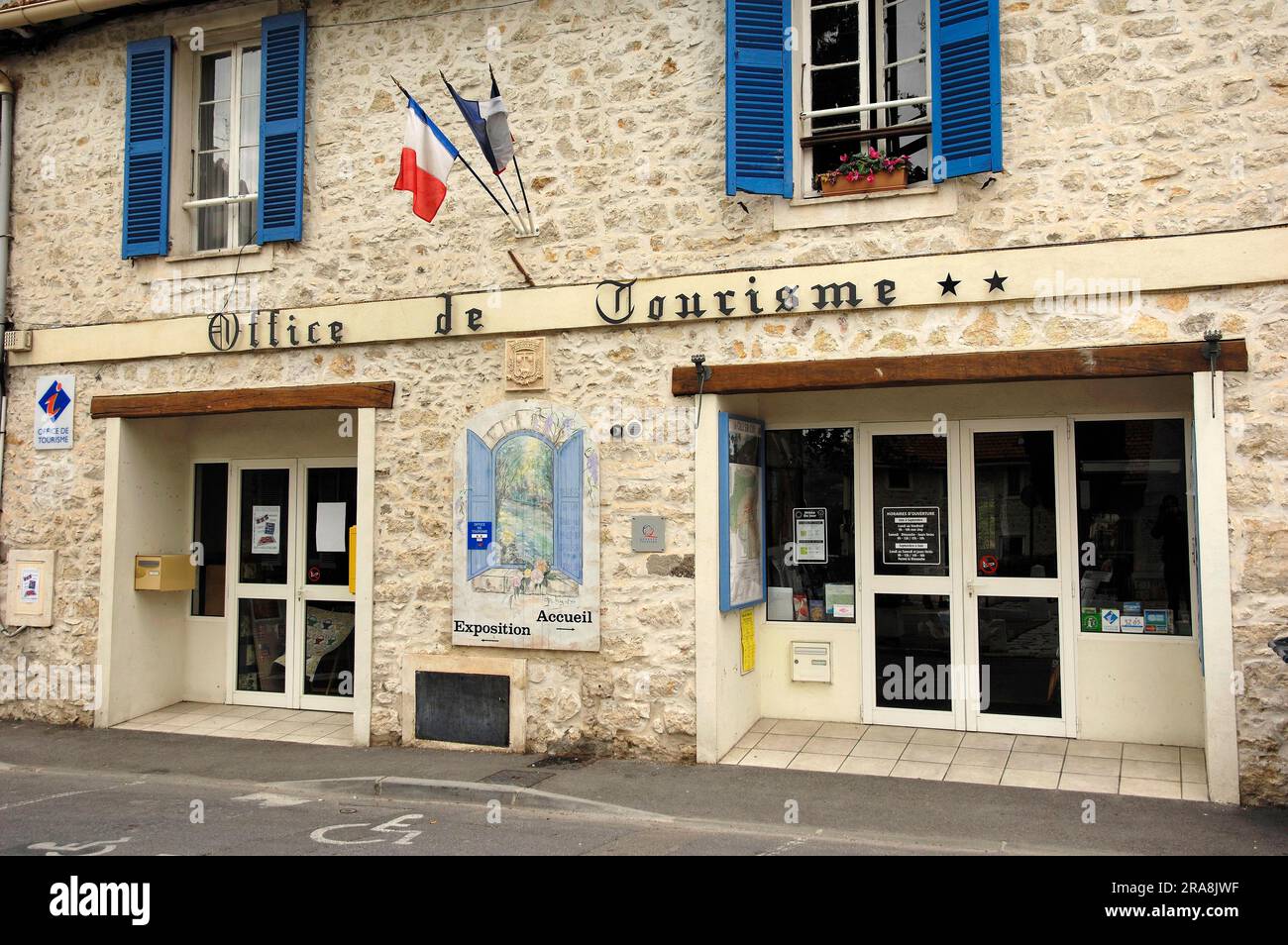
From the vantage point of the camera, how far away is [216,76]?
9195 millimetres

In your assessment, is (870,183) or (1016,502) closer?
(870,183)

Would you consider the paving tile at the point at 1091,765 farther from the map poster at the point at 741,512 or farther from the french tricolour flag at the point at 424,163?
the french tricolour flag at the point at 424,163

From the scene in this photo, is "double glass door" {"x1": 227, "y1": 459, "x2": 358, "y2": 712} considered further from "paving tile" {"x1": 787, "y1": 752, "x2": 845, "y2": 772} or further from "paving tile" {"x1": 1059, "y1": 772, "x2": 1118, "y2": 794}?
"paving tile" {"x1": 1059, "y1": 772, "x2": 1118, "y2": 794}

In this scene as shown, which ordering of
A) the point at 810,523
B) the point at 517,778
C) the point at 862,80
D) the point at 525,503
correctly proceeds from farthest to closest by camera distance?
the point at 810,523 < the point at 525,503 < the point at 862,80 < the point at 517,778

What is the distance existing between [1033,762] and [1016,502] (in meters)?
1.76

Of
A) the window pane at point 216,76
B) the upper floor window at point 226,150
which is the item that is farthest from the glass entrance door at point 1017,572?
the window pane at point 216,76

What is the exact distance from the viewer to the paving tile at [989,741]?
7.23 meters

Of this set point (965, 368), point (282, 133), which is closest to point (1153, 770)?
point (965, 368)

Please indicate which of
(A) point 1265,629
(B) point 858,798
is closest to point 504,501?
(B) point 858,798

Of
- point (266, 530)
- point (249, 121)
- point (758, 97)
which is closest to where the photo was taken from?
point (758, 97)

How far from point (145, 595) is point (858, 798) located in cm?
624

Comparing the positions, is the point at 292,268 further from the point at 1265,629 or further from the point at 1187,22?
the point at 1265,629

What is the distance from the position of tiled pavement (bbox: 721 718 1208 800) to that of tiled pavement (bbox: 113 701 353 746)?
329 cm

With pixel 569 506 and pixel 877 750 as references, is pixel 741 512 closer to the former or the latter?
pixel 569 506
